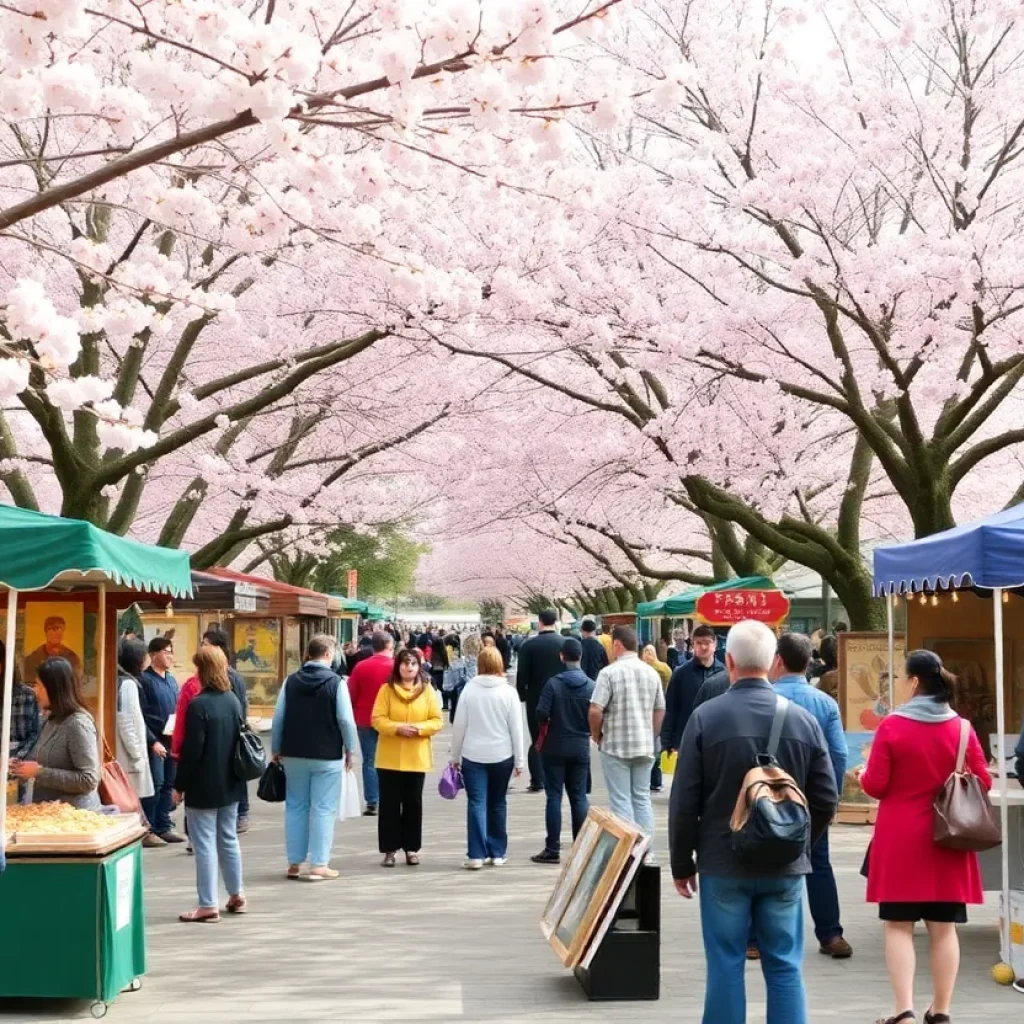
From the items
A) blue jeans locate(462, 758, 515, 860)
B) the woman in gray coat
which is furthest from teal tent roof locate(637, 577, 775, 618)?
the woman in gray coat

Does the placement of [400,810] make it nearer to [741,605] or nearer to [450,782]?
[450,782]

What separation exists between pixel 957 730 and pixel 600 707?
482 centimetres

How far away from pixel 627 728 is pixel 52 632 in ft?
13.5

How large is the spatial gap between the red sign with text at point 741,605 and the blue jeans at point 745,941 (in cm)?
1711

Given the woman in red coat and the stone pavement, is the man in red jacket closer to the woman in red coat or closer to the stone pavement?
the stone pavement

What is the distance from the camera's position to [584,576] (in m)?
65.8

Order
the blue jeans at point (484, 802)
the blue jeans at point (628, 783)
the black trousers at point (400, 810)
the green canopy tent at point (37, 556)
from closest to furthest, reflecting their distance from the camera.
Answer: the green canopy tent at point (37, 556), the blue jeans at point (628, 783), the blue jeans at point (484, 802), the black trousers at point (400, 810)

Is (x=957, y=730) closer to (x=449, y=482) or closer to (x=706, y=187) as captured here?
(x=706, y=187)

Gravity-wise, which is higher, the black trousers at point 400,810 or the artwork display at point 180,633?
the artwork display at point 180,633

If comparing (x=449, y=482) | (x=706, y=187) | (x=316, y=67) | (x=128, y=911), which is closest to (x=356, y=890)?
(x=128, y=911)

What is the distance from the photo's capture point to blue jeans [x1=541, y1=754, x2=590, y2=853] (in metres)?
12.7

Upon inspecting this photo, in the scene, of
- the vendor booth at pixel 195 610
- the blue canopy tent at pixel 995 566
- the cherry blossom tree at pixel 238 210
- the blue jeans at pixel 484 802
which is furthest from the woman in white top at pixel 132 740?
the vendor booth at pixel 195 610

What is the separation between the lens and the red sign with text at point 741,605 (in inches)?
914

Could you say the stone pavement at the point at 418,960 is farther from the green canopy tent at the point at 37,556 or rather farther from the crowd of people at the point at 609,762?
the green canopy tent at the point at 37,556
